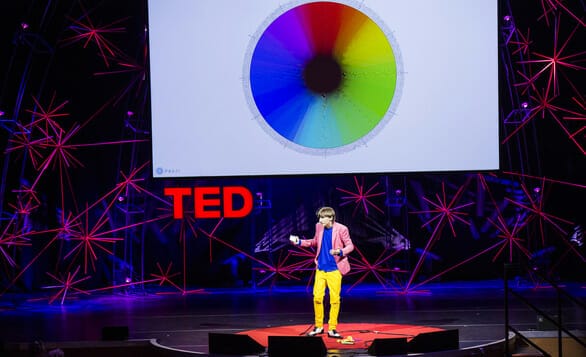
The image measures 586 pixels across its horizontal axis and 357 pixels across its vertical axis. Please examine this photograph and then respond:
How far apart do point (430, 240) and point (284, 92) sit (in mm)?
3303

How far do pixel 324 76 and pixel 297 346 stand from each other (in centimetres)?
370

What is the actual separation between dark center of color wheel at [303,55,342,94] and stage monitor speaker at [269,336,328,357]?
354 cm

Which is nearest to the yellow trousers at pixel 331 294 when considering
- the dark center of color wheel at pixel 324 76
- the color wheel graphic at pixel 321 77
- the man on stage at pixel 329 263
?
the man on stage at pixel 329 263

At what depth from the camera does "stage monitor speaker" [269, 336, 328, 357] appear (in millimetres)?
6738

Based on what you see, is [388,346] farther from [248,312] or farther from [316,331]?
[248,312]

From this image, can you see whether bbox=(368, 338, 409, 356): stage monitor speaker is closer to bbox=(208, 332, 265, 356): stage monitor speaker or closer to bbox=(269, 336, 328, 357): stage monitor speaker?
bbox=(269, 336, 328, 357): stage monitor speaker

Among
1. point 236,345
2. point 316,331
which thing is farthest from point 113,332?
point 316,331

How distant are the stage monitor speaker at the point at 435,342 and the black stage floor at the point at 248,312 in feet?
0.93

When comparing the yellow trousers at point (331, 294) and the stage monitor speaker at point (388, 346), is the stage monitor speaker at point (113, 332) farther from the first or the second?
the stage monitor speaker at point (388, 346)

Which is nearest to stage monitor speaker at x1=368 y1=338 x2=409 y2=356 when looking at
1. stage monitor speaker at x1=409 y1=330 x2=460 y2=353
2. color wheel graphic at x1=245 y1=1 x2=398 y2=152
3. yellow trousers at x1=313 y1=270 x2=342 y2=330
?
stage monitor speaker at x1=409 y1=330 x2=460 y2=353

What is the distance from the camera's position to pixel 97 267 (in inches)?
459

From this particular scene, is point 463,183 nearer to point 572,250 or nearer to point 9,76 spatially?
point 572,250

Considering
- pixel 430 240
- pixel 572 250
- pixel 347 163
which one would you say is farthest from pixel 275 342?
pixel 572 250

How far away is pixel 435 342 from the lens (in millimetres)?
7020
